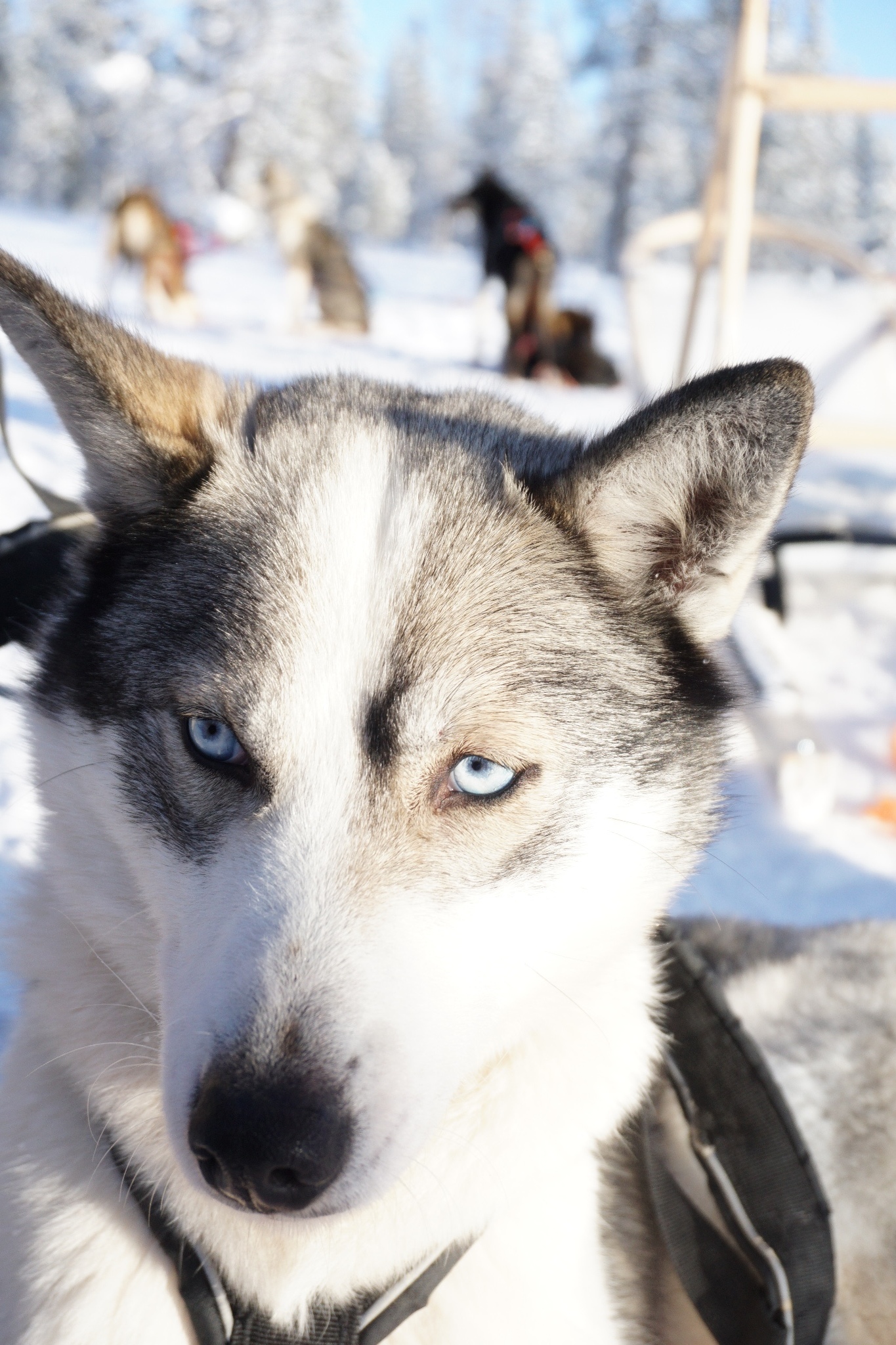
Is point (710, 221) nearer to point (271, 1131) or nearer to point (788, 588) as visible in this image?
point (788, 588)

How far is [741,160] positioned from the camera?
15.5 ft

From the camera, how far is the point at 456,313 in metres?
20.3

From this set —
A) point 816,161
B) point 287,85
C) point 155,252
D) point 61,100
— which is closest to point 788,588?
point 155,252

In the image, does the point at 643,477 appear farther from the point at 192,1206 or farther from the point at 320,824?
the point at 192,1206

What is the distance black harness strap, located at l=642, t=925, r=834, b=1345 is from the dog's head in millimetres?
328

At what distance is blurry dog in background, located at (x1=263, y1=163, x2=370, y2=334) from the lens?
16406mm

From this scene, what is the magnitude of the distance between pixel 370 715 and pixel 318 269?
17.3 metres

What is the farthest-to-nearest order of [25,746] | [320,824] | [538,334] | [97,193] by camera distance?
[97,193] → [538,334] → [25,746] → [320,824]

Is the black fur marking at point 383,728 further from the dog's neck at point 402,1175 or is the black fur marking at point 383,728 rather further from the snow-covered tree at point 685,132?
the snow-covered tree at point 685,132

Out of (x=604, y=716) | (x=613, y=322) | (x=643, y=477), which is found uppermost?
(x=643, y=477)

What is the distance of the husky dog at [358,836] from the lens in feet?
3.93

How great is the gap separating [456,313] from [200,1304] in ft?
67.9

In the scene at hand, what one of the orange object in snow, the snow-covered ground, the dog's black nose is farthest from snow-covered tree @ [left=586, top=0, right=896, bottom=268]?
the dog's black nose

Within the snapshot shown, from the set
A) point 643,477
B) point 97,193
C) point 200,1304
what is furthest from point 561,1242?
point 97,193
